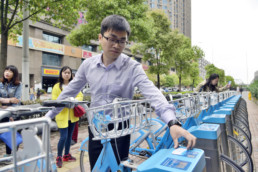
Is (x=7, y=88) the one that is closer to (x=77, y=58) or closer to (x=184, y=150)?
(x=184, y=150)

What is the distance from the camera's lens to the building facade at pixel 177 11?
59188mm

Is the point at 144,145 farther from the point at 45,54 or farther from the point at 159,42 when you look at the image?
the point at 45,54

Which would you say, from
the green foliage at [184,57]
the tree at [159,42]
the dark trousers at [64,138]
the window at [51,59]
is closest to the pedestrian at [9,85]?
the dark trousers at [64,138]

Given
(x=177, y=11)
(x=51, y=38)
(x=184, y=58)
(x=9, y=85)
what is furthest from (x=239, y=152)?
(x=177, y=11)

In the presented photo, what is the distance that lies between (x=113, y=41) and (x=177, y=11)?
7206 centimetres

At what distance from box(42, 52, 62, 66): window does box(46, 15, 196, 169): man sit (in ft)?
80.9

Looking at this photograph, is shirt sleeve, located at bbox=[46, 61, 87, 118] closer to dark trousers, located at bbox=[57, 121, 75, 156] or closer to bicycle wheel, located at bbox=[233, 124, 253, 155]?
dark trousers, located at bbox=[57, 121, 75, 156]

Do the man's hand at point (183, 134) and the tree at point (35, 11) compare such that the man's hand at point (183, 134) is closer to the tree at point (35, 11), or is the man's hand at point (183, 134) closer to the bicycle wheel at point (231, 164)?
the bicycle wheel at point (231, 164)

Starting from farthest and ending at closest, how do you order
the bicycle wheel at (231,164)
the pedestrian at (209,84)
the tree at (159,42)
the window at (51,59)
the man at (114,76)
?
the window at (51,59) < the tree at (159,42) < the pedestrian at (209,84) < the bicycle wheel at (231,164) < the man at (114,76)

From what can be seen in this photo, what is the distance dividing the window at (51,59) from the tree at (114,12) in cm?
1430

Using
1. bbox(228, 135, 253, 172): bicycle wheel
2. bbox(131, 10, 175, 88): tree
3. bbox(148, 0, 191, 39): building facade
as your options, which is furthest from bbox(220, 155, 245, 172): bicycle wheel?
bbox(148, 0, 191, 39): building facade

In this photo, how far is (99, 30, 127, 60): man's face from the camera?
139 centimetres

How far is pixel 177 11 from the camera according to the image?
66.8 m

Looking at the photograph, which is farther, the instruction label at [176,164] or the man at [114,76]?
the man at [114,76]
